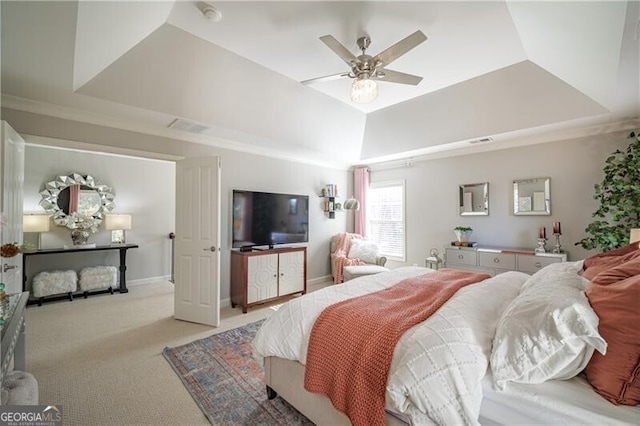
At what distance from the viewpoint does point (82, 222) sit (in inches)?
184

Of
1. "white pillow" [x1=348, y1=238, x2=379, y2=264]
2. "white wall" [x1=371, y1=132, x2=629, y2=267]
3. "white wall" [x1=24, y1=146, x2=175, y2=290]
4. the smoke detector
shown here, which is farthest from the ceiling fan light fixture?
"white wall" [x1=24, y1=146, x2=175, y2=290]

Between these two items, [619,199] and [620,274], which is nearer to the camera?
[620,274]

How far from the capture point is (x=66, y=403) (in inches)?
76.7

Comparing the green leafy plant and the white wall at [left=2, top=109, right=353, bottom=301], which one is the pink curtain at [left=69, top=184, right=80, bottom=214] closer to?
the white wall at [left=2, top=109, right=353, bottom=301]

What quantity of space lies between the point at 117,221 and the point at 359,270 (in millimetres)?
4256

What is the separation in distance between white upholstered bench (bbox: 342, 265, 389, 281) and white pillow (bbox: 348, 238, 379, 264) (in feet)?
0.90

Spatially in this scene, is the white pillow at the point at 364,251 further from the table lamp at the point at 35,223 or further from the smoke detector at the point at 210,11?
the table lamp at the point at 35,223

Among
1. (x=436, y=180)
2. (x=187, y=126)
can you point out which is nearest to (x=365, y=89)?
(x=187, y=126)

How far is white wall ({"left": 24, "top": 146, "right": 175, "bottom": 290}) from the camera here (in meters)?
4.39

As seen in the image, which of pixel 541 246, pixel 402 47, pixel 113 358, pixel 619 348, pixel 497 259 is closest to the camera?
pixel 619 348

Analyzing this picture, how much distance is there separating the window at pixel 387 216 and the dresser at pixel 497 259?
1226mm

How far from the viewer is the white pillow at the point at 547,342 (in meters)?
1.06

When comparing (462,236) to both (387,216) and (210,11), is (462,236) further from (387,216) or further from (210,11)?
(210,11)

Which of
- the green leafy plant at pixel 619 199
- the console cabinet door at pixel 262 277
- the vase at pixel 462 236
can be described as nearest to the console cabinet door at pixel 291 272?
the console cabinet door at pixel 262 277
